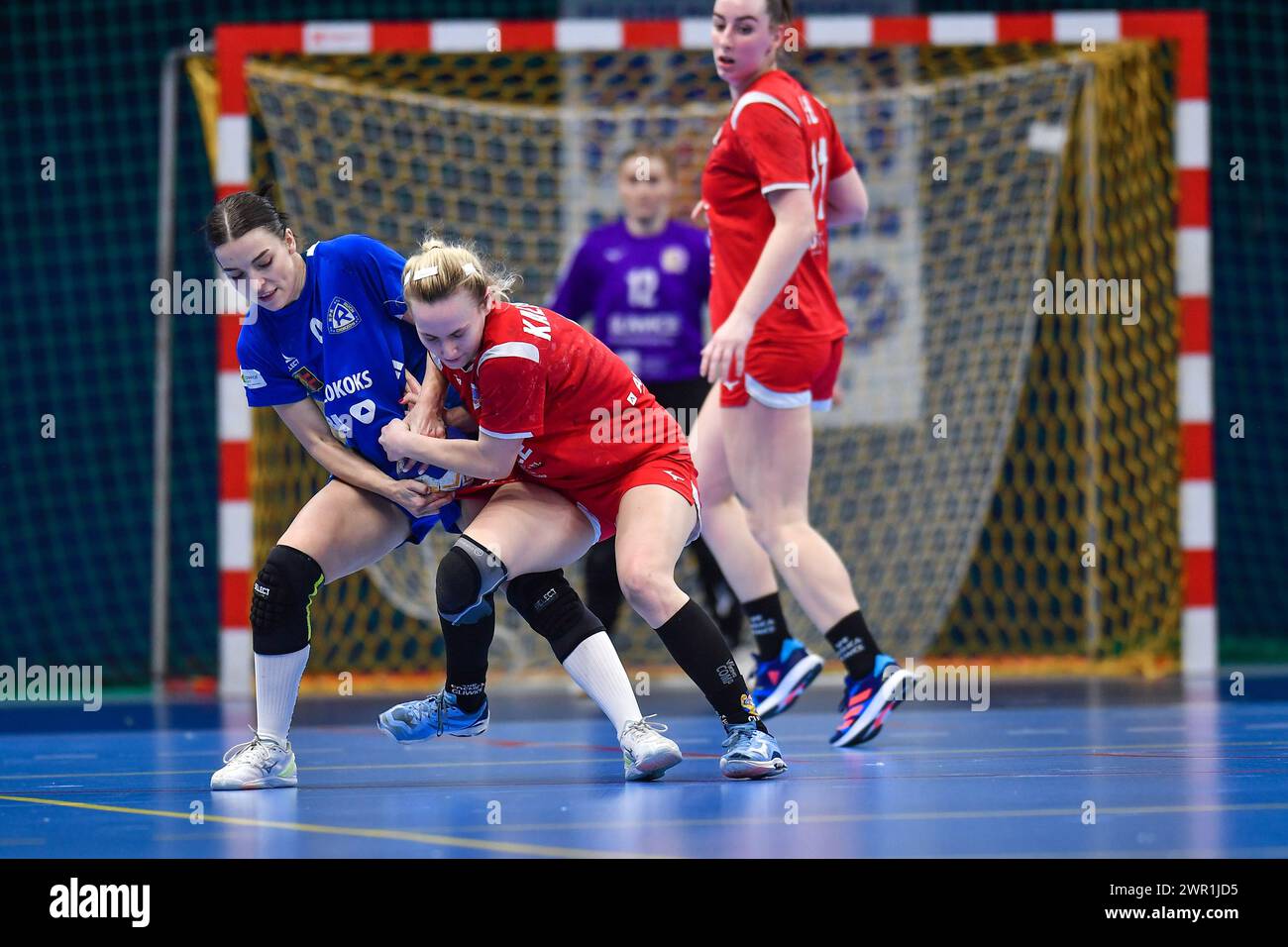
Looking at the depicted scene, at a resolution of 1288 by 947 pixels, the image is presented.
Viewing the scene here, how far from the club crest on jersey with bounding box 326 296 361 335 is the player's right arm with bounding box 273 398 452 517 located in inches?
8.3

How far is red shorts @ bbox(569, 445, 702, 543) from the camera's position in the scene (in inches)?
131

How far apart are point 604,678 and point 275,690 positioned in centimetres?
67

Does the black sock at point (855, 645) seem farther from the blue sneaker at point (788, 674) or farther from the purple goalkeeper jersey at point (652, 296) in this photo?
the purple goalkeeper jersey at point (652, 296)

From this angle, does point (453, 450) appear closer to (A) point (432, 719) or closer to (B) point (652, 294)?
(A) point (432, 719)

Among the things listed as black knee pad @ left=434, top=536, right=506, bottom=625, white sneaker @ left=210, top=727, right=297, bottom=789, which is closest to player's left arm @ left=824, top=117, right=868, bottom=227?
black knee pad @ left=434, top=536, right=506, bottom=625

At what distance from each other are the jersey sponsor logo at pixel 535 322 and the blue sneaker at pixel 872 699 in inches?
45.3

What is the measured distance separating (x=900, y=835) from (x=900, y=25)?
14.3 ft

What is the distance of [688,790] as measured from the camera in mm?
3043

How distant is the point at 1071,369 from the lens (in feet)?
23.3

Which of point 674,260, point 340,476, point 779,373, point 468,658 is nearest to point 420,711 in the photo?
point 468,658

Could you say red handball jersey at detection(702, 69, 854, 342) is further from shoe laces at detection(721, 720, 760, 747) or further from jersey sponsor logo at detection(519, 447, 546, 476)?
shoe laces at detection(721, 720, 760, 747)

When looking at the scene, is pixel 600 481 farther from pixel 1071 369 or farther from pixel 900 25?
pixel 1071 369
